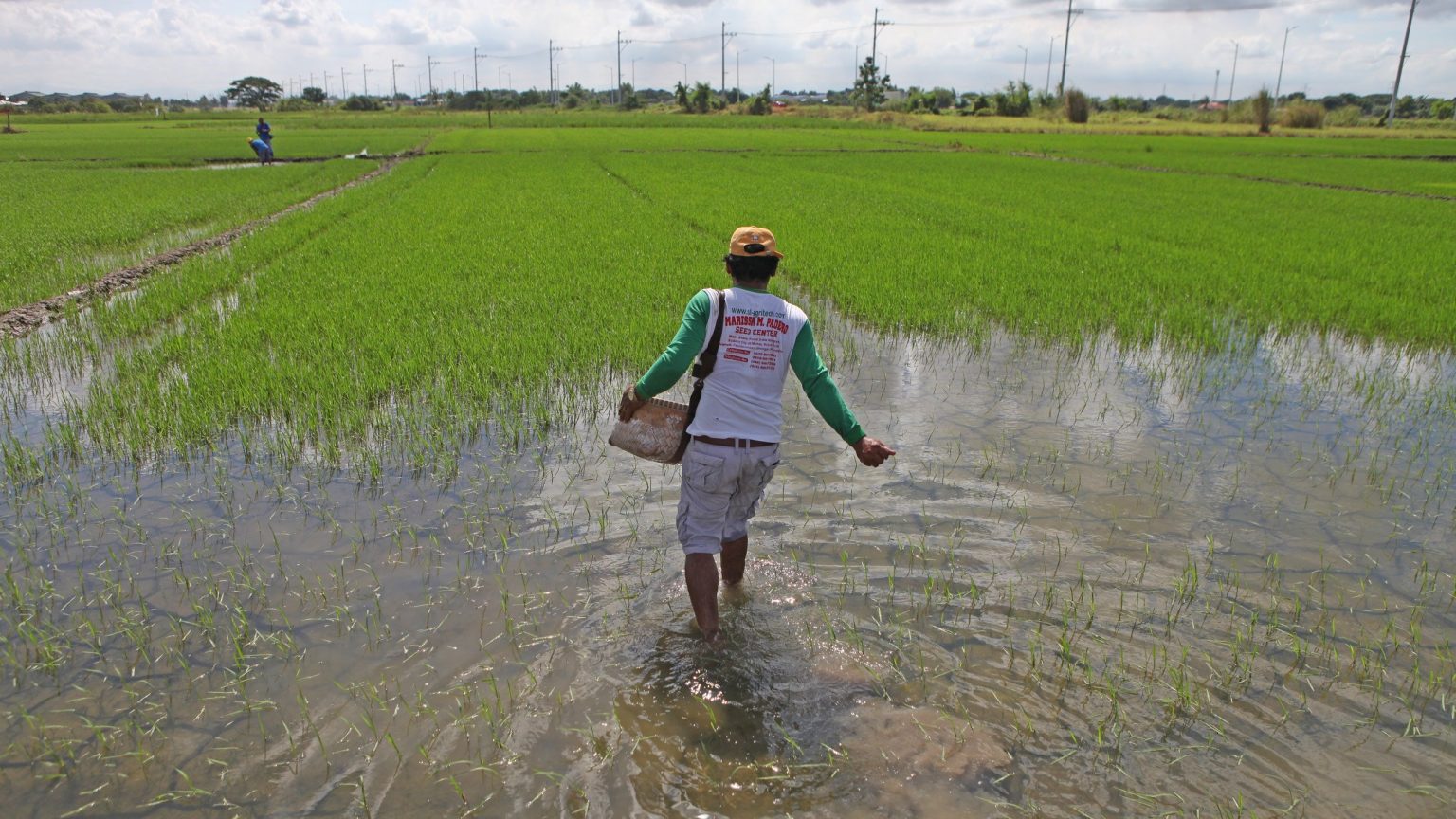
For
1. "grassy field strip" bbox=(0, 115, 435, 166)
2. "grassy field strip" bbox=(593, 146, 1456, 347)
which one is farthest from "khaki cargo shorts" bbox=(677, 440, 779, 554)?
"grassy field strip" bbox=(0, 115, 435, 166)

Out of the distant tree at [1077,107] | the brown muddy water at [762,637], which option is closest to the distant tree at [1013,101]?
the distant tree at [1077,107]

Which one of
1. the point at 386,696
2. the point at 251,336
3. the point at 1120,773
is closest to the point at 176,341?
the point at 251,336

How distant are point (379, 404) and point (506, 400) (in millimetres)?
691

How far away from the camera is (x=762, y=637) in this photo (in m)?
3.02

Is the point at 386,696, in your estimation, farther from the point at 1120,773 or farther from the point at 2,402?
the point at 2,402

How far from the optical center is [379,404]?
201 inches

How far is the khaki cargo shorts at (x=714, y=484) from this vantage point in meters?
2.87

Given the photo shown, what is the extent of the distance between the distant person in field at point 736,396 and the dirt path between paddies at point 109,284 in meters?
6.36

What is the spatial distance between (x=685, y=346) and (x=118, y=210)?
559 inches

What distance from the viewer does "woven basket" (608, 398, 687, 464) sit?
2.98 metres

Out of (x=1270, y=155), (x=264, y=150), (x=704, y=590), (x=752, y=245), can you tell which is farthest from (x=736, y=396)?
(x=1270, y=155)

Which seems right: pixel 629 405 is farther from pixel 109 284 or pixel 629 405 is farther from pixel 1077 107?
pixel 1077 107

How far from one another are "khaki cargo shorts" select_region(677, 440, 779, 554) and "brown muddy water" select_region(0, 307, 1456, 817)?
359 mm

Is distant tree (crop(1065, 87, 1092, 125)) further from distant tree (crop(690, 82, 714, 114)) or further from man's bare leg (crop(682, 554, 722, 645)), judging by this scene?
man's bare leg (crop(682, 554, 722, 645))
